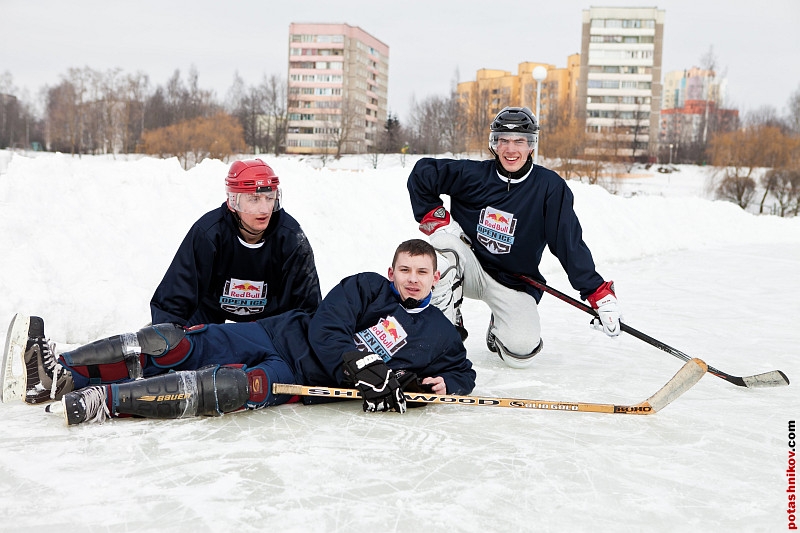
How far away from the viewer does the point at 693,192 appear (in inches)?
1137

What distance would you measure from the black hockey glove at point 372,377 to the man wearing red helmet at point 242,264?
0.63m

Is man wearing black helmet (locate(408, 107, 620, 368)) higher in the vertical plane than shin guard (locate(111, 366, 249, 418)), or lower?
higher

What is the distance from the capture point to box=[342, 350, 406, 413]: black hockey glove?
221 centimetres

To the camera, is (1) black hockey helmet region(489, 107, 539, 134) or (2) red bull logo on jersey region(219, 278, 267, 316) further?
(1) black hockey helmet region(489, 107, 539, 134)

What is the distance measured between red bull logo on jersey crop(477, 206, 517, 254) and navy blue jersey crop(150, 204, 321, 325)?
0.99m

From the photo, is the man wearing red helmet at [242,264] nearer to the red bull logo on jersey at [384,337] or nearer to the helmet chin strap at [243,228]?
the helmet chin strap at [243,228]

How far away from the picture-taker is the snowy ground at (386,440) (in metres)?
1.57

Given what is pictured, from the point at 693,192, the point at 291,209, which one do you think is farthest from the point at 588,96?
the point at 291,209

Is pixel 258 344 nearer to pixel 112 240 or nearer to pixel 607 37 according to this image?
pixel 112 240

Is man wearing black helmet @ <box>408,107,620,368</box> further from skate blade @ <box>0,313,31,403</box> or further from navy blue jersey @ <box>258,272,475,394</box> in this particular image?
skate blade @ <box>0,313,31,403</box>

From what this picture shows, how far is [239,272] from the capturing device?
278cm

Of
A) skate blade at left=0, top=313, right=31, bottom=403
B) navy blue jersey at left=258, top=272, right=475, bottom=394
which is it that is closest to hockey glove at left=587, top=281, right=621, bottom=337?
navy blue jersey at left=258, top=272, right=475, bottom=394

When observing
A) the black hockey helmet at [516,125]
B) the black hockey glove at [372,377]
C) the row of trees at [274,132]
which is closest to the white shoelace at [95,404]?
the black hockey glove at [372,377]

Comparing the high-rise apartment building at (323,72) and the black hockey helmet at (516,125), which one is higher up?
the high-rise apartment building at (323,72)
